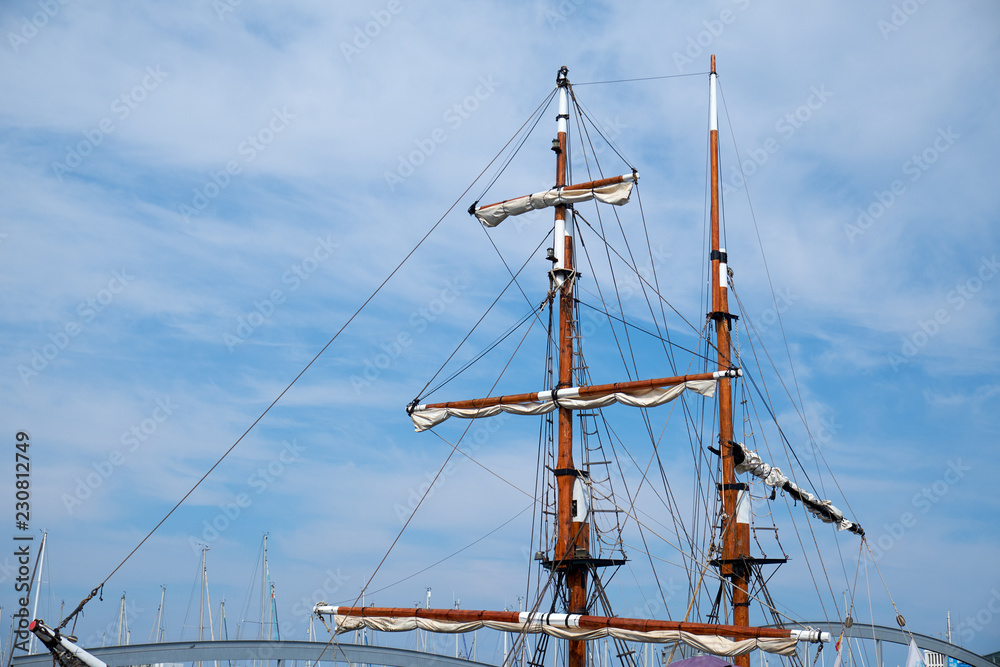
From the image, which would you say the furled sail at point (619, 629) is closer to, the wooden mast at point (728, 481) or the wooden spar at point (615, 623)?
the wooden spar at point (615, 623)

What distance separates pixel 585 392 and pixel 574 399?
499 millimetres

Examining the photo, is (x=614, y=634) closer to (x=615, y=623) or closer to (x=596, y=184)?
(x=615, y=623)

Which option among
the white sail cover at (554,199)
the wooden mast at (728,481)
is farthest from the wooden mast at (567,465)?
the wooden mast at (728,481)

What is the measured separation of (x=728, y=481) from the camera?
38938 mm

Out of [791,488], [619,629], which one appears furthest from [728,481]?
[619,629]

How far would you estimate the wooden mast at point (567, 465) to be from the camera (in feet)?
101

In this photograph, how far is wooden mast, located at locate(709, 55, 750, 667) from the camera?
37.2m

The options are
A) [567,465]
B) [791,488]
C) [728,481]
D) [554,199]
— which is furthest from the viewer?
[791,488]

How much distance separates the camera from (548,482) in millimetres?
32875

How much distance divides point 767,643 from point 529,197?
18586mm

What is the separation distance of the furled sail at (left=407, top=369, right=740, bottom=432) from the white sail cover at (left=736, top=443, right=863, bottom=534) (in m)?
9.04

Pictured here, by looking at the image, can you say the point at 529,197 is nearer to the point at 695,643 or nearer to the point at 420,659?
the point at 695,643

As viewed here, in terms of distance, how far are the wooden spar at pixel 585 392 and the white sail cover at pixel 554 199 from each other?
7.58 m

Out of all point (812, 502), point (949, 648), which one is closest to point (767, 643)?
point (812, 502)
